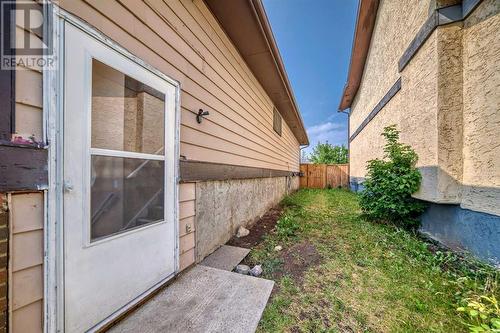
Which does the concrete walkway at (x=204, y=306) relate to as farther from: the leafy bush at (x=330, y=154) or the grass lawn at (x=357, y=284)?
the leafy bush at (x=330, y=154)

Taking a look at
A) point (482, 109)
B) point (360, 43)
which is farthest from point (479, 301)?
point (360, 43)

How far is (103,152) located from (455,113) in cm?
418

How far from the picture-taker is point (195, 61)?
8.05ft

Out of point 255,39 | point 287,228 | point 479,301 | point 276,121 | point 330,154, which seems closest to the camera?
point 479,301

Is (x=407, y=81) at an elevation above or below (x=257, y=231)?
above

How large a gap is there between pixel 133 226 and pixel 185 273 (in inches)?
35.1

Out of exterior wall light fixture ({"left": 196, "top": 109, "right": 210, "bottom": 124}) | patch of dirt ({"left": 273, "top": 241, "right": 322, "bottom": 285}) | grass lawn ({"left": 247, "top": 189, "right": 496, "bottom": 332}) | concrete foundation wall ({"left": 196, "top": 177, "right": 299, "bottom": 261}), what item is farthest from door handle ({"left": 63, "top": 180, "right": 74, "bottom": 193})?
patch of dirt ({"left": 273, "top": 241, "right": 322, "bottom": 285})

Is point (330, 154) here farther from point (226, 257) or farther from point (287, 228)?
point (226, 257)

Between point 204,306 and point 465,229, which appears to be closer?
point 204,306

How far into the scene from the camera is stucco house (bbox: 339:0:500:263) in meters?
2.27

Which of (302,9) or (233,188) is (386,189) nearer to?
(233,188)

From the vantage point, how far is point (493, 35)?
2.26m

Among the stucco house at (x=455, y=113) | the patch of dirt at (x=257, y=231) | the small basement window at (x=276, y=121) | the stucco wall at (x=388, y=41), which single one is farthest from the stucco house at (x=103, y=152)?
the small basement window at (x=276, y=121)

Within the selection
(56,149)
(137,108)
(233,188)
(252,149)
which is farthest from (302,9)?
(56,149)
